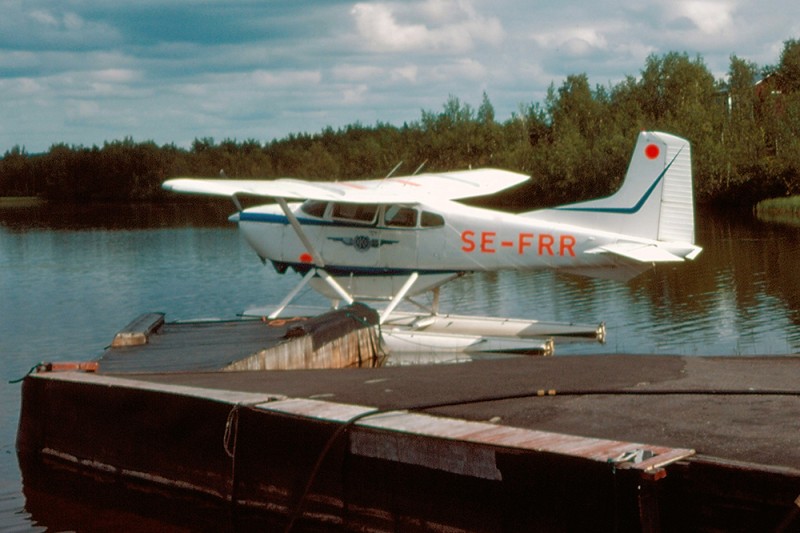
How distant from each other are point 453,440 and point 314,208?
30.0ft

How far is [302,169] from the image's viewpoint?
7438 centimetres

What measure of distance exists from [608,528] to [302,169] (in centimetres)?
7053

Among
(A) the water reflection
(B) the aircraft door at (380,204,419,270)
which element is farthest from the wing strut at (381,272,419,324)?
(A) the water reflection

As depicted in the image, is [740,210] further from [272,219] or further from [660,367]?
[660,367]

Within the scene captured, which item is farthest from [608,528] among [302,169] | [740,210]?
[302,169]

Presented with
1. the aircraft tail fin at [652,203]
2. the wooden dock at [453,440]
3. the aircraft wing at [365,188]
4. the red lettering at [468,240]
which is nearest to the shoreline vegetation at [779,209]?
the aircraft wing at [365,188]

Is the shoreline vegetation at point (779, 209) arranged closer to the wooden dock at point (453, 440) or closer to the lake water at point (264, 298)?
the lake water at point (264, 298)

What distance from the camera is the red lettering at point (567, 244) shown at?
12.9 metres

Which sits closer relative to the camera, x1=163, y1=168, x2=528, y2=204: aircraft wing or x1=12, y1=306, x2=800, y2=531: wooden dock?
x1=12, y1=306, x2=800, y2=531: wooden dock

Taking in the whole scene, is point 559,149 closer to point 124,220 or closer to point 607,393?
point 124,220

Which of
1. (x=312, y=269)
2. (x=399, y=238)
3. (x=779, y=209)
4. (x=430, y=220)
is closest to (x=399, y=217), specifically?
(x=399, y=238)

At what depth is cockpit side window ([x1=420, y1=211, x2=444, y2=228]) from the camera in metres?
13.4

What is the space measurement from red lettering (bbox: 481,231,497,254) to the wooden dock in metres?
5.12

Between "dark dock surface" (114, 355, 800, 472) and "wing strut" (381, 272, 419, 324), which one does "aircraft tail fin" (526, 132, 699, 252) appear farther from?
"dark dock surface" (114, 355, 800, 472)
